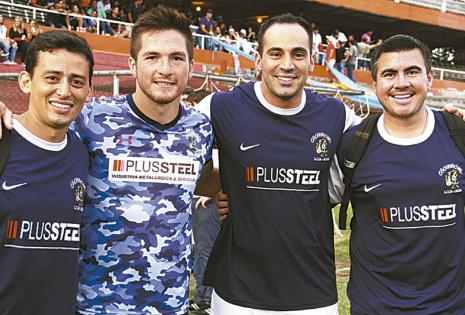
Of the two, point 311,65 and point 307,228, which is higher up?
point 311,65

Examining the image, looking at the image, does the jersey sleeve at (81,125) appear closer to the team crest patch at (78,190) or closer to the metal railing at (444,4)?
the team crest patch at (78,190)

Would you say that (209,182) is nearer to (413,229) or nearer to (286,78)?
(286,78)

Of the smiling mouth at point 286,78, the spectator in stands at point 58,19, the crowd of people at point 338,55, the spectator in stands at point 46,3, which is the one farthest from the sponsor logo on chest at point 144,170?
the crowd of people at point 338,55

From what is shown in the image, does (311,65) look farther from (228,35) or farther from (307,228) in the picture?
(228,35)

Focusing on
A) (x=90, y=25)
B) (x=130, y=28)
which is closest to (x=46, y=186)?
(x=130, y=28)

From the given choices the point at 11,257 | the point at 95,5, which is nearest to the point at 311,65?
the point at 11,257

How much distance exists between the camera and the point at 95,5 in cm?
2034

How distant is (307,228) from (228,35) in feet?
72.5

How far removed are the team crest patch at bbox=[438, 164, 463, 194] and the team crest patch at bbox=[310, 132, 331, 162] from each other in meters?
0.64

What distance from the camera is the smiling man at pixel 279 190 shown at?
3344 mm

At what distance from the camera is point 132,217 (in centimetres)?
291

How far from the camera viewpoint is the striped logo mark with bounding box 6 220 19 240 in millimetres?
2570

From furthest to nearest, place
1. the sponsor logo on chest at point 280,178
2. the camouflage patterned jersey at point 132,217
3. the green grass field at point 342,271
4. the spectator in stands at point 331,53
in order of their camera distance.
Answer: the spectator in stands at point 331,53 → the green grass field at point 342,271 → the sponsor logo on chest at point 280,178 → the camouflage patterned jersey at point 132,217

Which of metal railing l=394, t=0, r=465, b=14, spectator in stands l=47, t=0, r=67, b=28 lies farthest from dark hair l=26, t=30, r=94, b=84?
metal railing l=394, t=0, r=465, b=14
